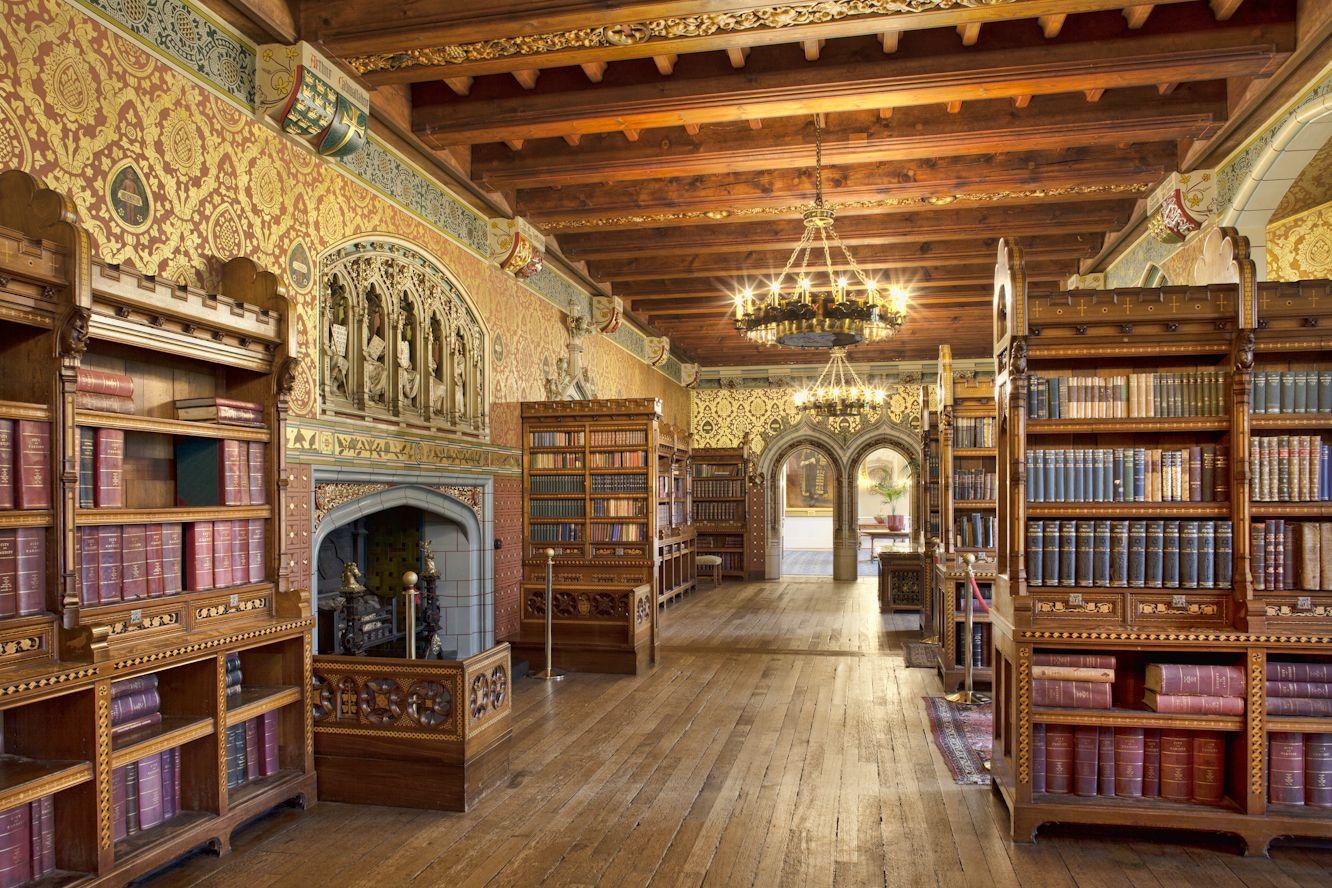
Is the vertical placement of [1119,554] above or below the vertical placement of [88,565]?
below

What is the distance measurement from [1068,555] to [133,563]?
4.16m

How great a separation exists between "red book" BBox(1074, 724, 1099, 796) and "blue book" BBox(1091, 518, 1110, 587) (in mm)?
687

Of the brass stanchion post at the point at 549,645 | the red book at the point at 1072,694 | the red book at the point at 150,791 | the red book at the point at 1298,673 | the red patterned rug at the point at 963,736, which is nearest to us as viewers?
the red book at the point at 150,791

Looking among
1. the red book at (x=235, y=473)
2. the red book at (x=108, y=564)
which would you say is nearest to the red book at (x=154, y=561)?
the red book at (x=108, y=564)

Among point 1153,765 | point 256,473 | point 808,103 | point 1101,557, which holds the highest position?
point 808,103

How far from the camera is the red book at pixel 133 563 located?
3.43 meters

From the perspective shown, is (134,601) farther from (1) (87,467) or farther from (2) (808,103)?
(2) (808,103)

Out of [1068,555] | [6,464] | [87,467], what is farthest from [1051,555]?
[6,464]

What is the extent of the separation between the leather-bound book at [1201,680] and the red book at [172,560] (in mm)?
4449

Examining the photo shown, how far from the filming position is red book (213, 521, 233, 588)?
3.88 metres

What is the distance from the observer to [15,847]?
2.94 meters

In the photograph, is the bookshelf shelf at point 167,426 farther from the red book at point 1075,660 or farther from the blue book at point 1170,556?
the blue book at point 1170,556

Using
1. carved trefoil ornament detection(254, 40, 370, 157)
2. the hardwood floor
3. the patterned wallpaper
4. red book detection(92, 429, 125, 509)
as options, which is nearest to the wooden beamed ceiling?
carved trefoil ornament detection(254, 40, 370, 157)

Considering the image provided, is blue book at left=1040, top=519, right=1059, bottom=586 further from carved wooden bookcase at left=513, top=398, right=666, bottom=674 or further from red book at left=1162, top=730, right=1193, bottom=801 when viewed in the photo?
carved wooden bookcase at left=513, top=398, right=666, bottom=674
